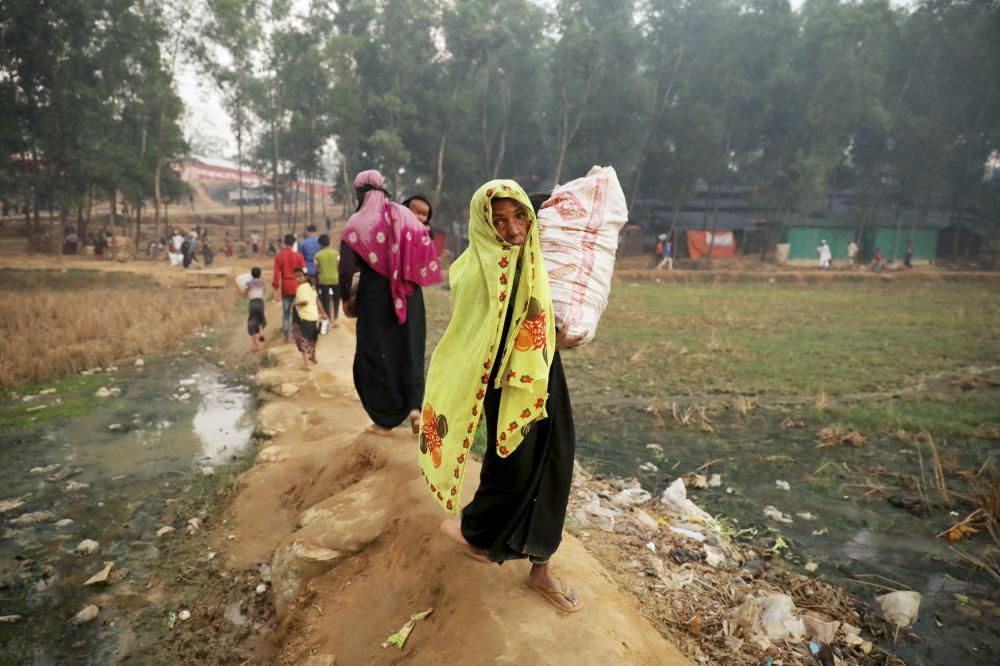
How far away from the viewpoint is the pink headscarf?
4043 mm

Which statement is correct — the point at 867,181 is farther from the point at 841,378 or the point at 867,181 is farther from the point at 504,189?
the point at 504,189

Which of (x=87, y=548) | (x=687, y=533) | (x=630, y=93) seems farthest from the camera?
(x=630, y=93)

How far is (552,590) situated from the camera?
8.00 ft

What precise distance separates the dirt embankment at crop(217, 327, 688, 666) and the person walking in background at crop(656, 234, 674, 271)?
24.5m

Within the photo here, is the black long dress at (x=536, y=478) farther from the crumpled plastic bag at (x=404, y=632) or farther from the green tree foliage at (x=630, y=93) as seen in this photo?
the green tree foliage at (x=630, y=93)

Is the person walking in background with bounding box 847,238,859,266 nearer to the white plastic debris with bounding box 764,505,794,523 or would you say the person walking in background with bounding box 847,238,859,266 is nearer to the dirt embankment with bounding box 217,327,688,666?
the white plastic debris with bounding box 764,505,794,523

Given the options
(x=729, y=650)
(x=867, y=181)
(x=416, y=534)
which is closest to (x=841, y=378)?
(x=729, y=650)

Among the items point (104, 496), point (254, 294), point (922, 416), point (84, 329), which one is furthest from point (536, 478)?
point (84, 329)

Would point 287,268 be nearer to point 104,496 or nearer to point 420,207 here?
point 104,496

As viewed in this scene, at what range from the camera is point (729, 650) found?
2.79 metres

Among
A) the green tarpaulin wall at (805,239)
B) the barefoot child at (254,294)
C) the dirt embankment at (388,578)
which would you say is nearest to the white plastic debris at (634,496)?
the dirt embankment at (388,578)

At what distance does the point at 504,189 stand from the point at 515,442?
3.08 ft

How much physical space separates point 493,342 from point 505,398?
0.22 metres

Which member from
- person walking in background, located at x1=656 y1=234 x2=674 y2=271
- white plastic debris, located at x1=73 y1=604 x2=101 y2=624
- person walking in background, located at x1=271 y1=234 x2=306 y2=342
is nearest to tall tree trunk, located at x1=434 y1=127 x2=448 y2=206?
person walking in background, located at x1=656 y1=234 x2=674 y2=271
